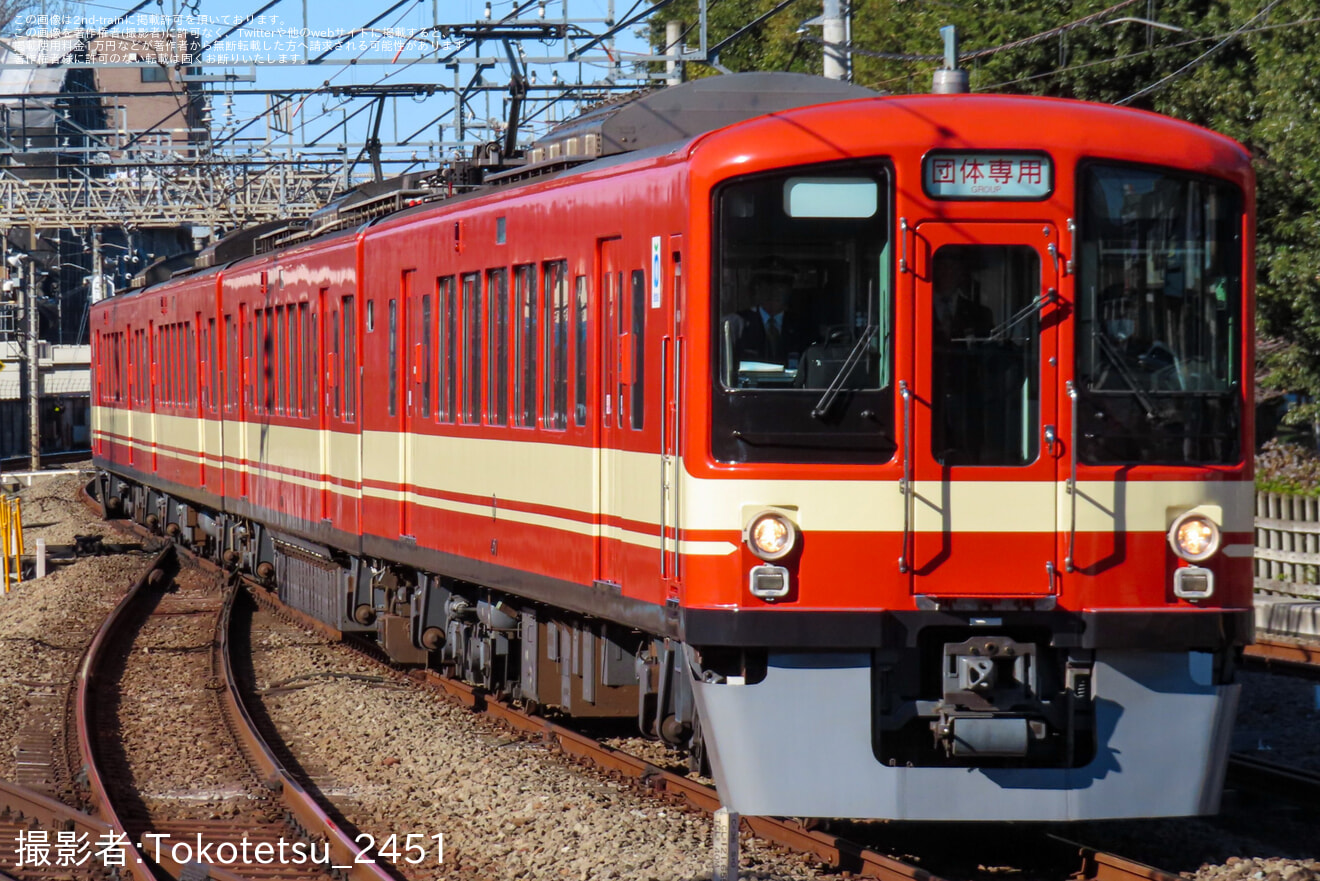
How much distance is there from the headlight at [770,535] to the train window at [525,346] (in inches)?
104

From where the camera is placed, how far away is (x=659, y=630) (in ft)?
24.5

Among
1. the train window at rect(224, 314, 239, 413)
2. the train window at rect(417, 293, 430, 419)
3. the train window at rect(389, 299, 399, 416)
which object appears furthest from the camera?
the train window at rect(224, 314, 239, 413)

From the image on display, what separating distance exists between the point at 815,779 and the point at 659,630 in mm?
982

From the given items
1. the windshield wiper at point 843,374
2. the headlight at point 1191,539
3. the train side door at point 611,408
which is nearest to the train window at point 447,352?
the train side door at point 611,408

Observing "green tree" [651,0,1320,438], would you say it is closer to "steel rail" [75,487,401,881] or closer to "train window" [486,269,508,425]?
"train window" [486,269,508,425]

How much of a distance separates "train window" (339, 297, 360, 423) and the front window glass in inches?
259

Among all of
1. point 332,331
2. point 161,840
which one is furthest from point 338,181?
point 161,840

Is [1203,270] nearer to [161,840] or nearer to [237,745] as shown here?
[161,840]

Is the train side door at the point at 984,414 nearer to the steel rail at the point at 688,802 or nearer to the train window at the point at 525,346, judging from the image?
the steel rail at the point at 688,802

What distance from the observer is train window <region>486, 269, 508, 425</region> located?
9.63m

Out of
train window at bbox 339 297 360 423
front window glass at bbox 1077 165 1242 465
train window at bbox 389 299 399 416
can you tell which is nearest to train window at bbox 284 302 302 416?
train window at bbox 339 297 360 423

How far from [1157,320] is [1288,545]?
386 inches

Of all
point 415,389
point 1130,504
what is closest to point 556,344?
point 415,389

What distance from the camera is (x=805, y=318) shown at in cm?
688
